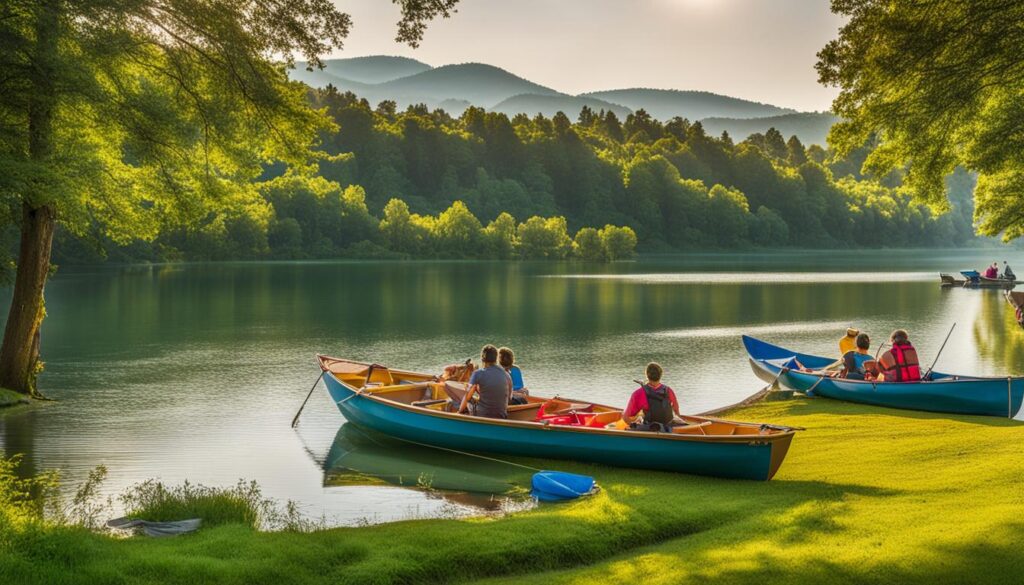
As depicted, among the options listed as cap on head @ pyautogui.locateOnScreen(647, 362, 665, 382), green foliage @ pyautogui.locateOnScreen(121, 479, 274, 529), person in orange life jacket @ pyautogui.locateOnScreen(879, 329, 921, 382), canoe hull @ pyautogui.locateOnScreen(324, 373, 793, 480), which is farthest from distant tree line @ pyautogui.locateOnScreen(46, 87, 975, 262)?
cap on head @ pyautogui.locateOnScreen(647, 362, 665, 382)

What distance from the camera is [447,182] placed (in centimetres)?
15725

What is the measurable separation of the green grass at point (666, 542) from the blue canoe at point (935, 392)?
5446 millimetres

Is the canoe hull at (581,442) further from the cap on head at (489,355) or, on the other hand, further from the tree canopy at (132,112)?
the tree canopy at (132,112)

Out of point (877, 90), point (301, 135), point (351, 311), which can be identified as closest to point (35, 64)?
point (301, 135)

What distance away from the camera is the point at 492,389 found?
1516 cm

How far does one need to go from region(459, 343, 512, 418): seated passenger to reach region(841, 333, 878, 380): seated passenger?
29.1 ft

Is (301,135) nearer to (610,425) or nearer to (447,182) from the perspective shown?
(610,425)

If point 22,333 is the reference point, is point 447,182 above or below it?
above

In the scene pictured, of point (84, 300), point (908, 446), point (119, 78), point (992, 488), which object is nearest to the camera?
point (992, 488)

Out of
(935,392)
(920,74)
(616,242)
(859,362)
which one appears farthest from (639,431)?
(616,242)

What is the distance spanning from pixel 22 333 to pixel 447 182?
139 metres

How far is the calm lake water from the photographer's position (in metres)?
15.5

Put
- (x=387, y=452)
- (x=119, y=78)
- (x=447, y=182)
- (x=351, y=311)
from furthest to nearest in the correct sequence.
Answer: (x=447, y=182)
(x=351, y=311)
(x=119, y=78)
(x=387, y=452)

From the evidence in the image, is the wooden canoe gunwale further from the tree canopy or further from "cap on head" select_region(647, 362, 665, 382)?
the tree canopy
